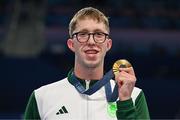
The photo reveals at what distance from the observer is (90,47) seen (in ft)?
9.19

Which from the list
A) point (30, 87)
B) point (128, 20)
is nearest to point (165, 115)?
point (30, 87)

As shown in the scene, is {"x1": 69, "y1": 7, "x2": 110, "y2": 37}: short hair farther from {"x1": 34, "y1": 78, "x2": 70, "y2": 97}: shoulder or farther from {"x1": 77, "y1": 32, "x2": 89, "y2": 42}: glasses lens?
{"x1": 34, "y1": 78, "x2": 70, "y2": 97}: shoulder

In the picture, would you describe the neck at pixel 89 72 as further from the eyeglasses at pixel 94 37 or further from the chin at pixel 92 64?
the eyeglasses at pixel 94 37

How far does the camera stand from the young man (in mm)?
2822

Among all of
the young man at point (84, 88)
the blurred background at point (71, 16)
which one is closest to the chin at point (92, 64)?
the young man at point (84, 88)

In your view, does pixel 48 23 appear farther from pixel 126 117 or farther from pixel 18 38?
pixel 126 117

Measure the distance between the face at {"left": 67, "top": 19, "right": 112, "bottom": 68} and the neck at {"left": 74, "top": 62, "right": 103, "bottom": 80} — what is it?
0.04 meters

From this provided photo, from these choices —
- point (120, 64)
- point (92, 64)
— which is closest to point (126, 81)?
point (120, 64)

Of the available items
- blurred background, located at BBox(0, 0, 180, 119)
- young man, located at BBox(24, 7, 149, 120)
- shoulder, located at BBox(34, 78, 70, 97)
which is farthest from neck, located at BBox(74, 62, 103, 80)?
blurred background, located at BBox(0, 0, 180, 119)

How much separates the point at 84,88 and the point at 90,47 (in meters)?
0.28

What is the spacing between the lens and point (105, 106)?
2.96 metres

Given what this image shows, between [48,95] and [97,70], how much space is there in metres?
0.33

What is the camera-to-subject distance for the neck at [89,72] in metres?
2.90

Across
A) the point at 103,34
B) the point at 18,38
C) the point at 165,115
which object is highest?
the point at 103,34
